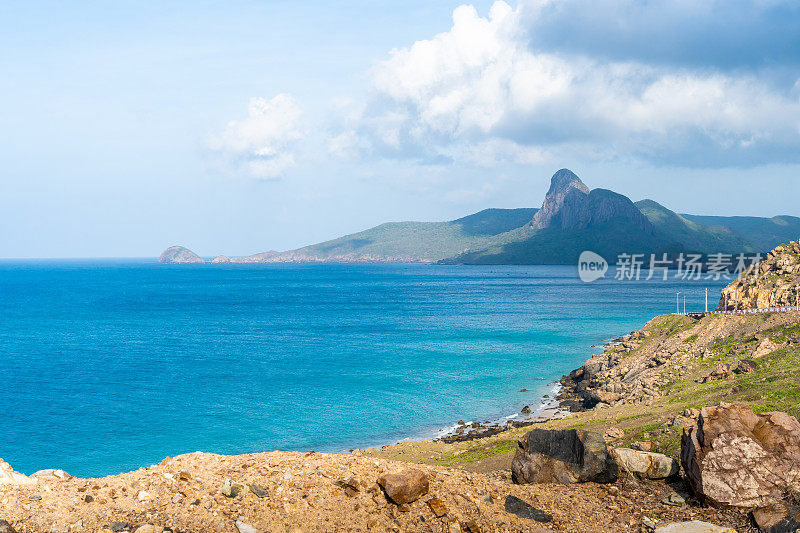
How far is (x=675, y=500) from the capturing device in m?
13.7

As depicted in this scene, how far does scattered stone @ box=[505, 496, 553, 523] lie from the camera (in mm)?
13055

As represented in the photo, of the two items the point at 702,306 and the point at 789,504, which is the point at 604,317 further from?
the point at 789,504

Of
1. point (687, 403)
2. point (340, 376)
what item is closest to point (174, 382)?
point (340, 376)

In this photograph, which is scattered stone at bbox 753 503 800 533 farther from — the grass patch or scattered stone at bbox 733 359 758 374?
scattered stone at bbox 733 359 758 374

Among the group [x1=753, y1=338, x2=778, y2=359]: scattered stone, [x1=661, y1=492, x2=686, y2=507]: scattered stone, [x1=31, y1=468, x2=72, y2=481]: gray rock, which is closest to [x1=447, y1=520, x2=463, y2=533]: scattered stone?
[x1=661, y1=492, x2=686, y2=507]: scattered stone

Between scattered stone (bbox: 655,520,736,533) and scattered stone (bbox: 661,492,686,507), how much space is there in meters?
1.06

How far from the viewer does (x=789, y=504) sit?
12609 mm

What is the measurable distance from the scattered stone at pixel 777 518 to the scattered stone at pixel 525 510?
4396 mm

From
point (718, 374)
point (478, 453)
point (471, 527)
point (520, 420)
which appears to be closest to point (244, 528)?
point (471, 527)

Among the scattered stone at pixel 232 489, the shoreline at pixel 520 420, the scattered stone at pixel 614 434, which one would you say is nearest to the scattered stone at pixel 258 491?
the scattered stone at pixel 232 489

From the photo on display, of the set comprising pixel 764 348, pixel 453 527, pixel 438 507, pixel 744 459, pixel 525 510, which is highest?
pixel 744 459

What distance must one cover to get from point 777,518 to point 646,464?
10.6 feet

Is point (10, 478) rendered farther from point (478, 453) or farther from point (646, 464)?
point (478, 453)

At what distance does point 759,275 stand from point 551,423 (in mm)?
44939
